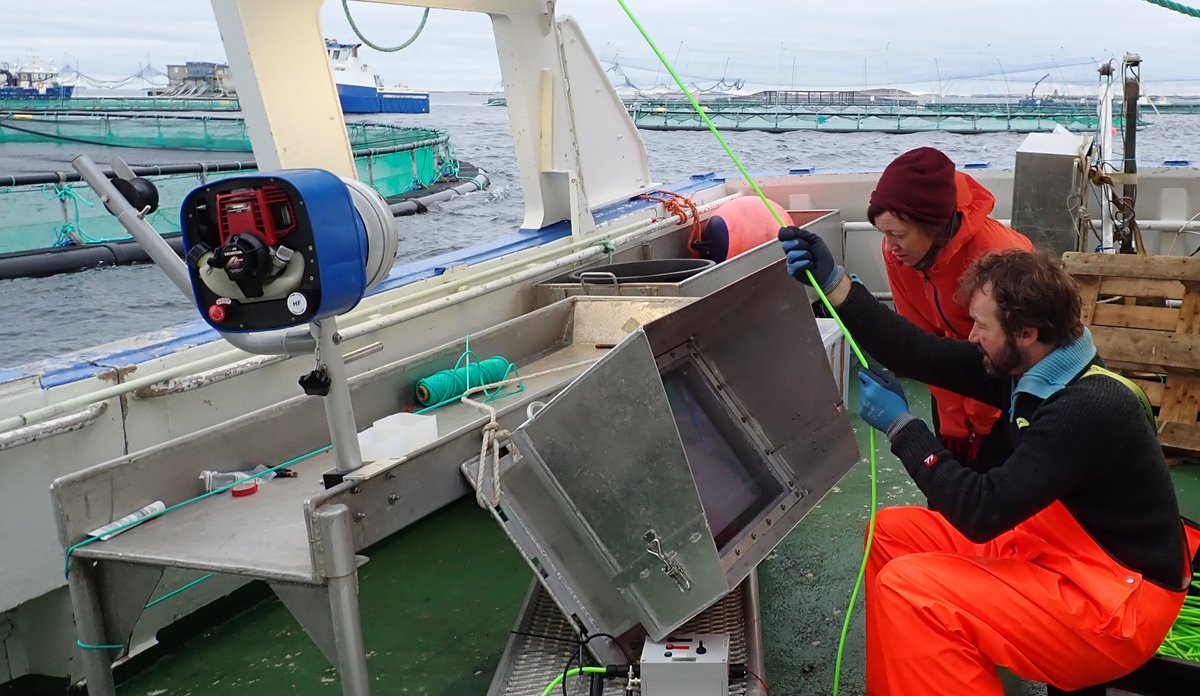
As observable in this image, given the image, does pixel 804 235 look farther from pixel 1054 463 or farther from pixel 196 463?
pixel 196 463

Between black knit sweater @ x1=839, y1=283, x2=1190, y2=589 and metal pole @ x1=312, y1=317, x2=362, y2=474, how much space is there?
128cm

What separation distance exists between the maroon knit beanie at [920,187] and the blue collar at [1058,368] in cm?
70

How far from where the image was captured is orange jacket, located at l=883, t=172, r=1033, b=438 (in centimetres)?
274

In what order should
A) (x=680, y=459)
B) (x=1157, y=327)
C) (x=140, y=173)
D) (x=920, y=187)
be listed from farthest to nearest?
(x=140, y=173) < (x=1157, y=327) < (x=920, y=187) < (x=680, y=459)

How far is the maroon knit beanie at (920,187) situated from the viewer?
2574 mm

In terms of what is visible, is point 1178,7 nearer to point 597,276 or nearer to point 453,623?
point 597,276

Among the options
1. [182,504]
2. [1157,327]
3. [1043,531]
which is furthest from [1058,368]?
[1157,327]

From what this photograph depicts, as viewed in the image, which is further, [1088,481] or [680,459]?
[680,459]

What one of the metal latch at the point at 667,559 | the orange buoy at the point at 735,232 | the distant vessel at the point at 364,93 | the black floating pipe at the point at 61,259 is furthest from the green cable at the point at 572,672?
the distant vessel at the point at 364,93

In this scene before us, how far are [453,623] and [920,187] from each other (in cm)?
197

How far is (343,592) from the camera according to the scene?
2.00 metres

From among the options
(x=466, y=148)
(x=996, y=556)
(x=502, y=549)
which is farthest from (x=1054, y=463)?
(x=466, y=148)

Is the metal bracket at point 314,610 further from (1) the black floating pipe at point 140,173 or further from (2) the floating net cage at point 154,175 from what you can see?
(1) the black floating pipe at point 140,173

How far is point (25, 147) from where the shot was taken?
28.7m
